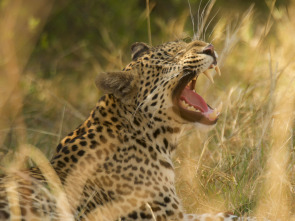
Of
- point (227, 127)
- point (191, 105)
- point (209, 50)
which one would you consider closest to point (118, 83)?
point (191, 105)

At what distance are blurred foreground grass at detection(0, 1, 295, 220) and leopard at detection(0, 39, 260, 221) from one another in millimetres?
424

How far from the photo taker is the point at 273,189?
6734 millimetres

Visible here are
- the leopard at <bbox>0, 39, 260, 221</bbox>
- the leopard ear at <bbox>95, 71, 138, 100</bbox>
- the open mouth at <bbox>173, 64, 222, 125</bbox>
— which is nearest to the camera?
the leopard at <bbox>0, 39, 260, 221</bbox>

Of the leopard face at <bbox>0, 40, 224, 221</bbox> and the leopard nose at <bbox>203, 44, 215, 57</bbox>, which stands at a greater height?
the leopard nose at <bbox>203, 44, 215, 57</bbox>

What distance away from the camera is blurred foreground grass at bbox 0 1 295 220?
684 centimetres

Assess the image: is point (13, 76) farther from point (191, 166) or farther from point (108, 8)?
point (108, 8)

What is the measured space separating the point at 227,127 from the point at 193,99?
1.87 meters

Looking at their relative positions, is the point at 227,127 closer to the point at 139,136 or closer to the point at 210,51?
the point at 210,51

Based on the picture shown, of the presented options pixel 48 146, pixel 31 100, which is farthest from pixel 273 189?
pixel 31 100

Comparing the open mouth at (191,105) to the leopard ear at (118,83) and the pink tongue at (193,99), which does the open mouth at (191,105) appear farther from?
the leopard ear at (118,83)

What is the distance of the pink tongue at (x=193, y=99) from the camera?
6.67 meters

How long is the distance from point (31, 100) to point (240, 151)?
4.36 meters

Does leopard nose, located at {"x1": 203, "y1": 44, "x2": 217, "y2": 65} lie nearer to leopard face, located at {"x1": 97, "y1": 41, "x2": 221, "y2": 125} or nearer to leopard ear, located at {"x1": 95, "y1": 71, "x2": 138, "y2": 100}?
leopard face, located at {"x1": 97, "y1": 41, "x2": 221, "y2": 125}

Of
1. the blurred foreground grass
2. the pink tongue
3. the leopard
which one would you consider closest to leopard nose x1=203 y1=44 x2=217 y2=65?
the leopard
